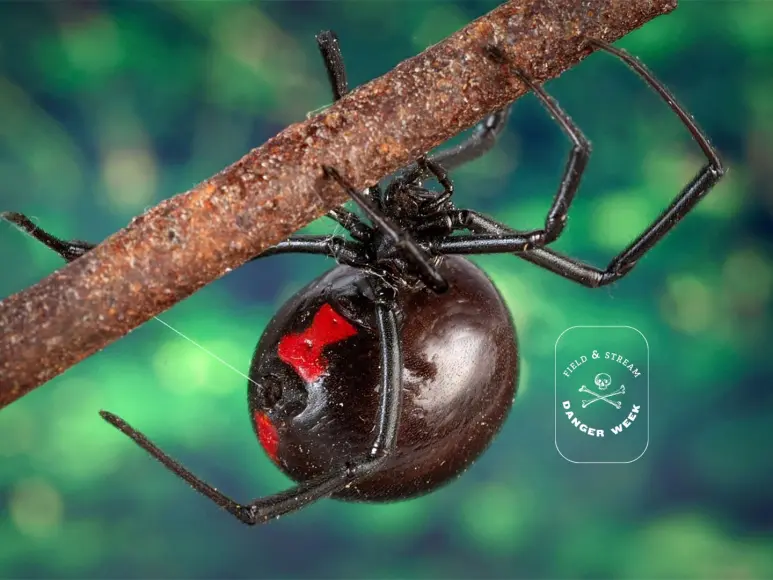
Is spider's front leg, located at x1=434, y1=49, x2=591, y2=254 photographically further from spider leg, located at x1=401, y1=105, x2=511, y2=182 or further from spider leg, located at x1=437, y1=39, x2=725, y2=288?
spider leg, located at x1=401, y1=105, x2=511, y2=182

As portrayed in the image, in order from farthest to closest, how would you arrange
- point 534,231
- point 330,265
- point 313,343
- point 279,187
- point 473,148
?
point 330,265
point 473,148
point 313,343
point 534,231
point 279,187

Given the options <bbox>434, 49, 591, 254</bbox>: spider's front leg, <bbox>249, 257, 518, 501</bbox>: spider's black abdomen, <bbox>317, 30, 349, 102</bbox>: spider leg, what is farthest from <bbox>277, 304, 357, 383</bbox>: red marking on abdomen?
<bbox>317, 30, 349, 102</bbox>: spider leg

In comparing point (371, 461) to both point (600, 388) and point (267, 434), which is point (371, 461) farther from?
point (600, 388)

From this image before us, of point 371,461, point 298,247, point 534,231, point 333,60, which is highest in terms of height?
point 333,60

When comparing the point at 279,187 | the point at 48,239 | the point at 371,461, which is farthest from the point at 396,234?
the point at 48,239

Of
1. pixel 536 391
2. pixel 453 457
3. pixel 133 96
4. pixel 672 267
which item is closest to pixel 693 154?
pixel 672 267

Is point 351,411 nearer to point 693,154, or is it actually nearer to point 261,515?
point 261,515

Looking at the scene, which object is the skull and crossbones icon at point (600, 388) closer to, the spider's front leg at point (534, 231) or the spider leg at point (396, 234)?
the spider's front leg at point (534, 231)
